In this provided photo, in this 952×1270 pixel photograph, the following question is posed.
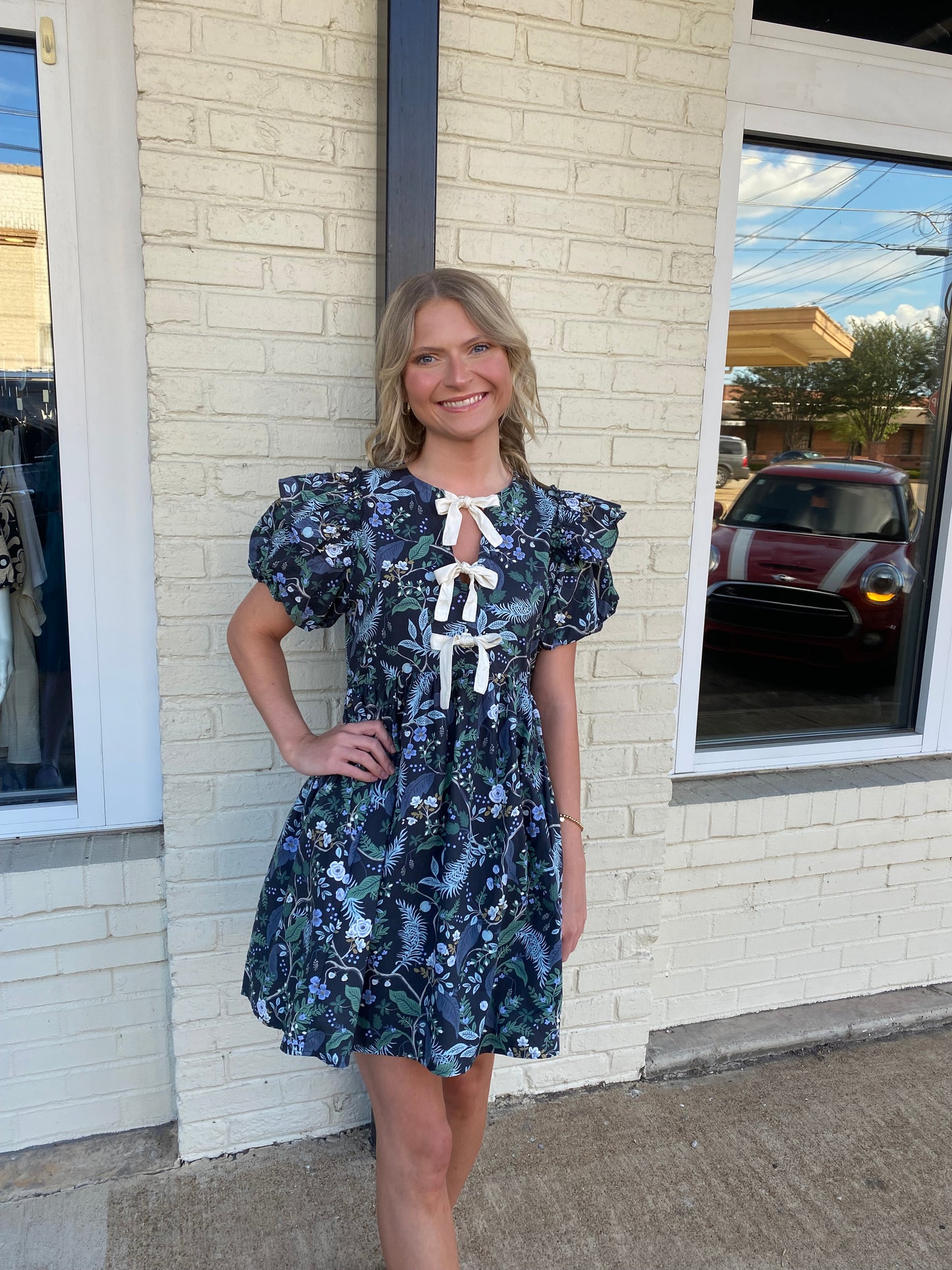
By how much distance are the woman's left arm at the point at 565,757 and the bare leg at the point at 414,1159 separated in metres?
0.33

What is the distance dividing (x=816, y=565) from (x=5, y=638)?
7.08 feet

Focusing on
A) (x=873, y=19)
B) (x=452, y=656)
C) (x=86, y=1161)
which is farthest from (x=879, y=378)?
(x=86, y=1161)

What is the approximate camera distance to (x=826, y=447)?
2.59 meters

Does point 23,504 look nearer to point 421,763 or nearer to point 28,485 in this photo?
point 28,485

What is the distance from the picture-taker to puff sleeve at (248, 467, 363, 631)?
143 cm

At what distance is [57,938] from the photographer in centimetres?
199

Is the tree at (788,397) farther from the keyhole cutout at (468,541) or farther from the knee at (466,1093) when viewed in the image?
the knee at (466,1093)

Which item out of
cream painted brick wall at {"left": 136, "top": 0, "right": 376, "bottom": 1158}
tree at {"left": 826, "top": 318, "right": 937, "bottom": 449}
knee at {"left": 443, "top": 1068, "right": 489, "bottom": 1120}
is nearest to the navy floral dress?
knee at {"left": 443, "top": 1068, "right": 489, "bottom": 1120}

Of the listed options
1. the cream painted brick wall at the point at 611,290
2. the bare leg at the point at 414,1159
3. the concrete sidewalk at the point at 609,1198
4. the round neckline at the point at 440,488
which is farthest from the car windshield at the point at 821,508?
the bare leg at the point at 414,1159

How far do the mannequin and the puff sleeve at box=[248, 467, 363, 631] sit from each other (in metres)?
0.87

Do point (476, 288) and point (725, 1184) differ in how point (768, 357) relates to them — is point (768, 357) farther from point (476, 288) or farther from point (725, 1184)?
point (725, 1184)

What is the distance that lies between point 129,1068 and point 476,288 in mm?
1844

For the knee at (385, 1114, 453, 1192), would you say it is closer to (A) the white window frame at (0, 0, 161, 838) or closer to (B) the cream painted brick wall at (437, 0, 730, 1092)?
(B) the cream painted brick wall at (437, 0, 730, 1092)

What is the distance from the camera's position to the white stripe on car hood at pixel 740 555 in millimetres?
2539
